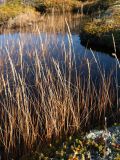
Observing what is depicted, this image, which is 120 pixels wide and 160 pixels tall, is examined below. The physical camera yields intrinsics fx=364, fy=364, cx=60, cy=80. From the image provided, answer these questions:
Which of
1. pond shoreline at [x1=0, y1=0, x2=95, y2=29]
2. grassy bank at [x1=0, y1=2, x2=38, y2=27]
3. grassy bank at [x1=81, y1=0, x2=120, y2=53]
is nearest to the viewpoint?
grassy bank at [x1=81, y1=0, x2=120, y2=53]

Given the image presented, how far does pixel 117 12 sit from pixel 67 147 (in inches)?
668

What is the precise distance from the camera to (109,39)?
62.3ft

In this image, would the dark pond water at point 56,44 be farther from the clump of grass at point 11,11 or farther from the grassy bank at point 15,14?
the clump of grass at point 11,11

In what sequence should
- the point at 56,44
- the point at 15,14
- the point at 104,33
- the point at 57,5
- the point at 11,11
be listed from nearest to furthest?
1. the point at 56,44
2. the point at 104,33
3. the point at 15,14
4. the point at 11,11
5. the point at 57,5

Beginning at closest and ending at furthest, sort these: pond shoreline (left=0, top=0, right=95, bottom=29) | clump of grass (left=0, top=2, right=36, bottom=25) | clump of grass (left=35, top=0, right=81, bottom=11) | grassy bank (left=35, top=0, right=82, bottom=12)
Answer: pond shoreline (left=0, top=0, right=95, bottom=29), clump of grass (left=0, top=2, right=36, bottom=25), grassy bank (left=35, top=0, right=82, bottom=12), clump of grass (left=35, top=0, right=81, bottom=11)

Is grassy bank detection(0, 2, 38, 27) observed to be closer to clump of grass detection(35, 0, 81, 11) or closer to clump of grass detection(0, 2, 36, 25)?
clump of grass detection(0, 2, 36, 25)

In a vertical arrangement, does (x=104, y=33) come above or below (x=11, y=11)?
above

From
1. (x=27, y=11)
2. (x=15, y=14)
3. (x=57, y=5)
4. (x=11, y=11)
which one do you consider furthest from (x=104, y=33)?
(x=57, y=5)

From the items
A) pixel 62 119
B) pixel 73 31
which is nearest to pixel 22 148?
pixel 62 119

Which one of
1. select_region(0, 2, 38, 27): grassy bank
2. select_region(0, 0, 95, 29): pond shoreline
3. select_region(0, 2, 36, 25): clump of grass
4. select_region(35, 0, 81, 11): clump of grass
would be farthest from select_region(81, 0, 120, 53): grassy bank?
select_region(35, 0, 81, 11): clump of grass

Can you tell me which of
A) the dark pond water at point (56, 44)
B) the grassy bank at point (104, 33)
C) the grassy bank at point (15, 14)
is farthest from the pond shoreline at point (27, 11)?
the grassy bank at point (104, 33)

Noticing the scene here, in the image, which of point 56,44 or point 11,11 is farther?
point 11,11

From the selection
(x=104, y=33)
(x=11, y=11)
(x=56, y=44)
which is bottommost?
(x=11, y=11)

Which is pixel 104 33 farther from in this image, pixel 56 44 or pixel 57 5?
pixel 57 5
